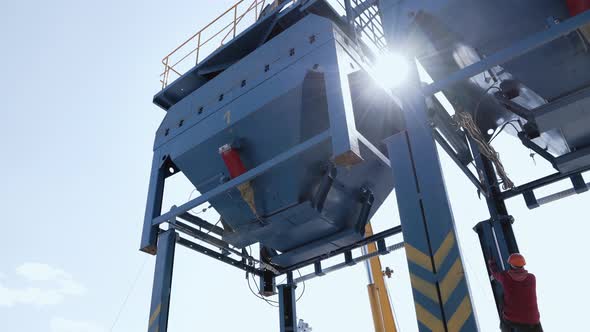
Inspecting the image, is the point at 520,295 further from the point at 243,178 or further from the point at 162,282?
the point at 162,282

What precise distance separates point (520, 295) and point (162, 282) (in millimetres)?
4348

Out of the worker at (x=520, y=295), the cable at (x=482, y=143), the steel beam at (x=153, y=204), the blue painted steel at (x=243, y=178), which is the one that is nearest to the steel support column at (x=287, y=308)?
the steel beam at (x=153, y=204)

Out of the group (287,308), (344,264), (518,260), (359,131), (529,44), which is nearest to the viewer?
(529,44)

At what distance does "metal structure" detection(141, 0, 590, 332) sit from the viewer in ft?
13.4

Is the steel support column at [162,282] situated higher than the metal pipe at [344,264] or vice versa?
the metal pipe at [344,264]

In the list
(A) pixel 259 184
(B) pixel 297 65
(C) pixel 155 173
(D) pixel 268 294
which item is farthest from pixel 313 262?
(B) pixel 297 65

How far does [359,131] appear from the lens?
6711mm

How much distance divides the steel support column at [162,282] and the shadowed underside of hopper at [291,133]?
40 centimetres

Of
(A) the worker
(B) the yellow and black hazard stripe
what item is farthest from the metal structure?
(A) the worker

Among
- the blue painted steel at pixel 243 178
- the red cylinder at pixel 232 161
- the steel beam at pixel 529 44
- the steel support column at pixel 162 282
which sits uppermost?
the red cylinder at pixel 232 161

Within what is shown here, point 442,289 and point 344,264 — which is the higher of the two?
point 344,264

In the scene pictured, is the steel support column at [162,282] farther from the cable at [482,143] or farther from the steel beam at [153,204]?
the cable at [482,143]

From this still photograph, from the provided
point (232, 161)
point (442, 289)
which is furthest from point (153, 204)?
point (442, 289)

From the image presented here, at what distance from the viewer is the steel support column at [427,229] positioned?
3.50 meters
